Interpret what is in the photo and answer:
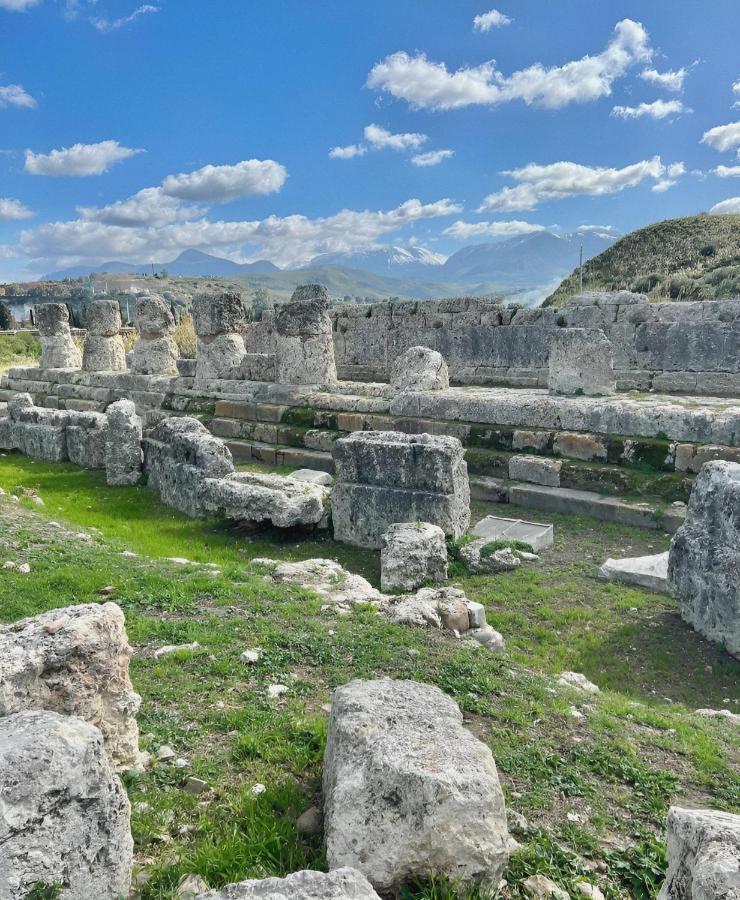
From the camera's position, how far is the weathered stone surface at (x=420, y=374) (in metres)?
11.1

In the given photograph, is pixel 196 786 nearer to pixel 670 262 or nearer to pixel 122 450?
pixel 122 450

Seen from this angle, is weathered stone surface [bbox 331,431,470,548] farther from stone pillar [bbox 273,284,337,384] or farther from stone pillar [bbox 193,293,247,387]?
stone pillar [bbox 193,293,247,387]

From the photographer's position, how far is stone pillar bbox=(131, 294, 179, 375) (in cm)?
1614

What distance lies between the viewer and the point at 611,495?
8297mm

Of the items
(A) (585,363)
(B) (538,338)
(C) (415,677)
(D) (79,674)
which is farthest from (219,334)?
(D) (79,674)

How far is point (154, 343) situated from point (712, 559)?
45.5 ft

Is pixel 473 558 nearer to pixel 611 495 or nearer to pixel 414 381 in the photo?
pixel 611 495

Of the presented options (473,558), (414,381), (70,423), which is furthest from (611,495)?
(70,423)

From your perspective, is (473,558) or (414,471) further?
(414,471)

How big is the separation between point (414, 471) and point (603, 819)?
484 centimetres

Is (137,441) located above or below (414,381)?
below

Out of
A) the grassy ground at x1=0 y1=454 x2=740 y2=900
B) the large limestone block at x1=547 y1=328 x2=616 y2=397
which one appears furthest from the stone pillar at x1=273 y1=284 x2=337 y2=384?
the grassy ground at x1=0 y1=454 x2=740 y2=900

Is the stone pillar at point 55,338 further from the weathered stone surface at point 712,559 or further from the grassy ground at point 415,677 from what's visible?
the weathered stone surface at point 712,559

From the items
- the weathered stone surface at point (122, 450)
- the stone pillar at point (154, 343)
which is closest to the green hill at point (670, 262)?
the stone pillar at point (154, 343)
